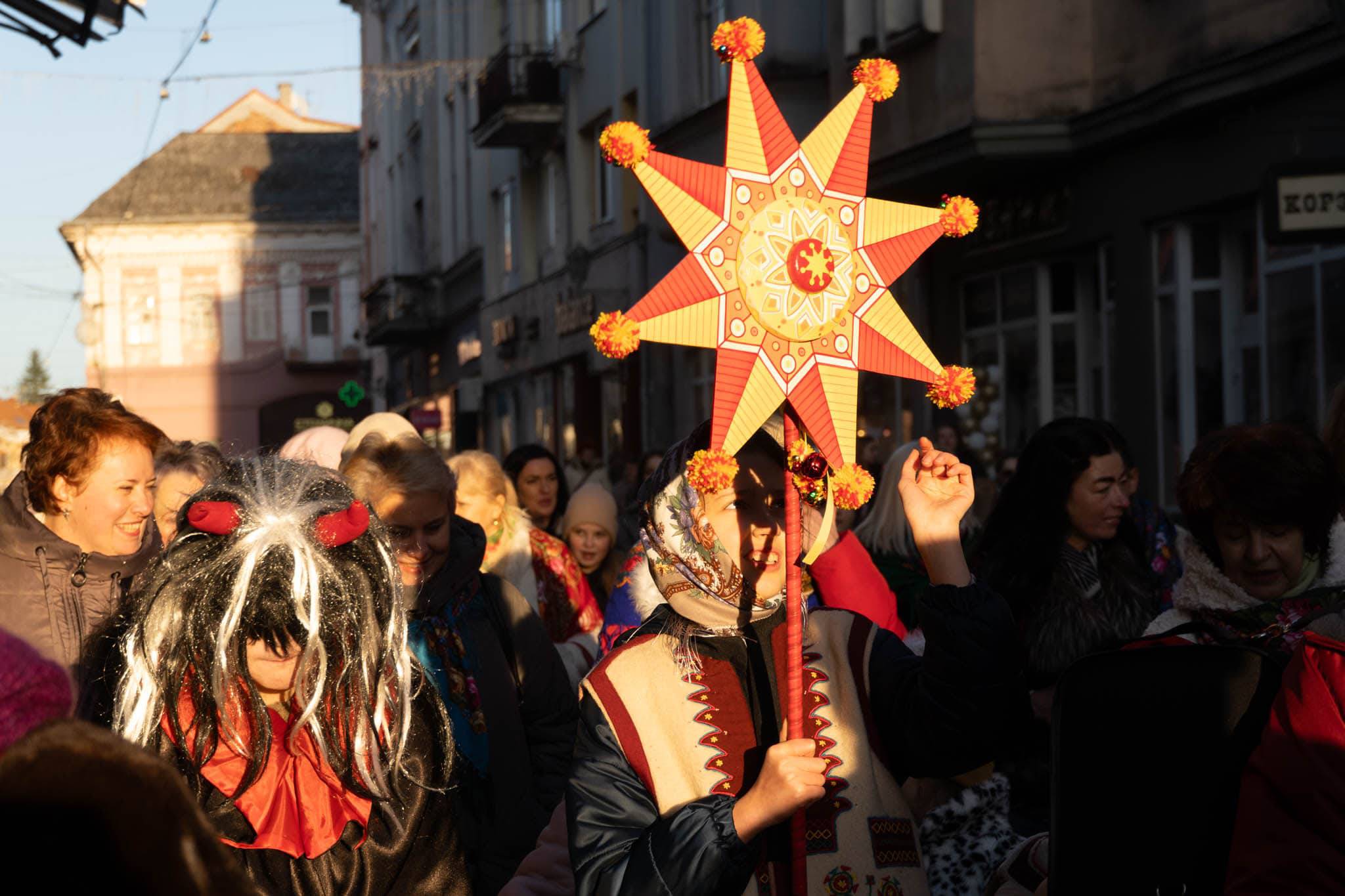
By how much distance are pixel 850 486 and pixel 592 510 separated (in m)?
5.25

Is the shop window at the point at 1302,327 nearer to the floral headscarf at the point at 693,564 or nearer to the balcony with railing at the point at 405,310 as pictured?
the floral headscarf at the point at 693,564

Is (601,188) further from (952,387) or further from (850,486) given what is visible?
(850,486)

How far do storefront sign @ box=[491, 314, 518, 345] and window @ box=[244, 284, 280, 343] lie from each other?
898 inches

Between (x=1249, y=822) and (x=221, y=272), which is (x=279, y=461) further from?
(x=221, y=272)

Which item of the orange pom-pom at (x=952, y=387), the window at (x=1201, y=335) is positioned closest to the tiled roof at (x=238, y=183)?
the window at (x=1201, y=335)

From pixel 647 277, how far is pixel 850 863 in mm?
18312

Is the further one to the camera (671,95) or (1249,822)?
(671,95)

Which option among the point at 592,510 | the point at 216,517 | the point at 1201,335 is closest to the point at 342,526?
the point at 216,517

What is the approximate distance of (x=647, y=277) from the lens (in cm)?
2084

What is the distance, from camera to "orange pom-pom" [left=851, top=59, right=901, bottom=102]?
10.5 feet

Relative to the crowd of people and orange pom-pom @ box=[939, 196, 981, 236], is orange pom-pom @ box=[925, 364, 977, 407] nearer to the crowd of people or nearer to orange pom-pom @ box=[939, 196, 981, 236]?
the crowd of people

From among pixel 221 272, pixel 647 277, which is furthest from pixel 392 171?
pixel 647 277

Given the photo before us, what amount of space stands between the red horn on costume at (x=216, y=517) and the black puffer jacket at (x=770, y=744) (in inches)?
29.6

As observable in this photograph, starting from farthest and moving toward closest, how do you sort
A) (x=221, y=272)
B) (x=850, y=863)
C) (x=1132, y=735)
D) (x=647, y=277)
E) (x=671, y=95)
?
(x=221, y=272), (x=647, y=277), (x=671, y=95), (x=1132, y=735), (x=850, y=863)
